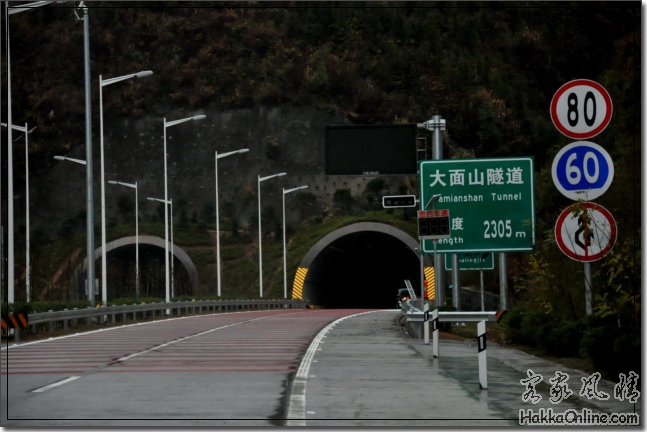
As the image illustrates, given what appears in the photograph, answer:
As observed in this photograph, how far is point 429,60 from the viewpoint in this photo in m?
104

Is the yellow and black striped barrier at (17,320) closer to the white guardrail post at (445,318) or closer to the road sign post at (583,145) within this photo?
the white guardrail post at (445,318)

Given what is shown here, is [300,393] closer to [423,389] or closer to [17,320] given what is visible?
[423,389]

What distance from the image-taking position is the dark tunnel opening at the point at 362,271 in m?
93.5

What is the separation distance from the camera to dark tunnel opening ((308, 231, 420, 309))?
93.5m

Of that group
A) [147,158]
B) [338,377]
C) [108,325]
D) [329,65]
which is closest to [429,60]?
[329,65]

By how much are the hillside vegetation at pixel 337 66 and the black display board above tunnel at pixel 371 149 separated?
45.1 ft

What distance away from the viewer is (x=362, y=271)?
105 meters

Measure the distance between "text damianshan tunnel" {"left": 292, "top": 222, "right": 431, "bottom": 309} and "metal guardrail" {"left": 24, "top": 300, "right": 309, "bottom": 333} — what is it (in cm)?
378

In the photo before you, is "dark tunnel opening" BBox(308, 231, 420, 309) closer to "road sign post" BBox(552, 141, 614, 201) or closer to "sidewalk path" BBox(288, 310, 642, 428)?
"sidewalk path" BBox(288, 310, 642, 428)

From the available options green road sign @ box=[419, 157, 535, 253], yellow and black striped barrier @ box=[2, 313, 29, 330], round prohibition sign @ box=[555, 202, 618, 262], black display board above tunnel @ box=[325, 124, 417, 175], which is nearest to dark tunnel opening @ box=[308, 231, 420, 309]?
black display board above tunnel @ box=[325, 124, 417, 175]

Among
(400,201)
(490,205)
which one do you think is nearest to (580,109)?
(490,205)

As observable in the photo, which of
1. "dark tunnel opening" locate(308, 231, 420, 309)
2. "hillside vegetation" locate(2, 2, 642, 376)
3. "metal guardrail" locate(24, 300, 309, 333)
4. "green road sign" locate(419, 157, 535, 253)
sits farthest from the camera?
"dark tunnel opening" locate(308, 231, 420, 309)

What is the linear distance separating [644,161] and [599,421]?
2540 millimetres

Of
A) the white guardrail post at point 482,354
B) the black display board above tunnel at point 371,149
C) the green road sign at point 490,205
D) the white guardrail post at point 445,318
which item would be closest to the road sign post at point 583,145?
the white guardrail post at point 482,354
